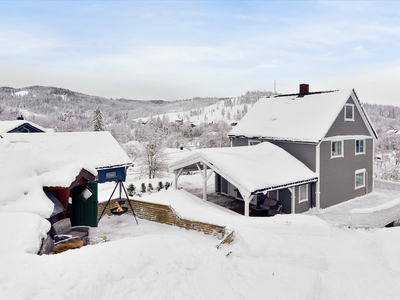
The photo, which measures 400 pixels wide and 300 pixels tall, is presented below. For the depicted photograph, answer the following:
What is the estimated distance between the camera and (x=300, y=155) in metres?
18.3

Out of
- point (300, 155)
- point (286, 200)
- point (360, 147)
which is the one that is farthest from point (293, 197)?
point (360, 147)

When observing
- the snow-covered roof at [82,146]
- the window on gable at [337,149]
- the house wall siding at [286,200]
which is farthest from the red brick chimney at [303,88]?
the snow-covered roof at [82,146]

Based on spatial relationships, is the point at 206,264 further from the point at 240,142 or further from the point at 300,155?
the point at 240,142

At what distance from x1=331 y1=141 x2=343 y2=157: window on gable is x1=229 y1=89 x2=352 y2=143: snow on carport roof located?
72.2 inches

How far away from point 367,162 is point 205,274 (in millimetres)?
19448

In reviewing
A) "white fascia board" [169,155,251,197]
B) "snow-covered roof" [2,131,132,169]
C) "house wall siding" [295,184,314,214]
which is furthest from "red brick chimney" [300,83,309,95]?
"snow-covered roof" [2,131,132,169]

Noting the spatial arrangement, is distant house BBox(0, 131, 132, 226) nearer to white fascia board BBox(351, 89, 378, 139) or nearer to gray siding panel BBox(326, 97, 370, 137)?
gray siding panel BBox(326, 97, 370, 137)

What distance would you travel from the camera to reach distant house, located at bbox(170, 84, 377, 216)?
1546 cm

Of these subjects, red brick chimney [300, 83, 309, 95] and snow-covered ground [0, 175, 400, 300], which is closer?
snow-covered ground [0, 175, 400, 300]

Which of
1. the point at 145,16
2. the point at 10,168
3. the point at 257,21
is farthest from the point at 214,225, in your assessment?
the point at 257,21

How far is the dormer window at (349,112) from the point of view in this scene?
64.2ft

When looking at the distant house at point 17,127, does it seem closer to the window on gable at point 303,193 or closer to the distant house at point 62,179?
the distant house at point 62,179

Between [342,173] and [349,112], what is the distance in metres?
4.26

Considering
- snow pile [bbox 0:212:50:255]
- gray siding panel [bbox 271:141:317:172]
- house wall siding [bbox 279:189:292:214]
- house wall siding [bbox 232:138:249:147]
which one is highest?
house wall siding [bbox 232:138:249:147]
